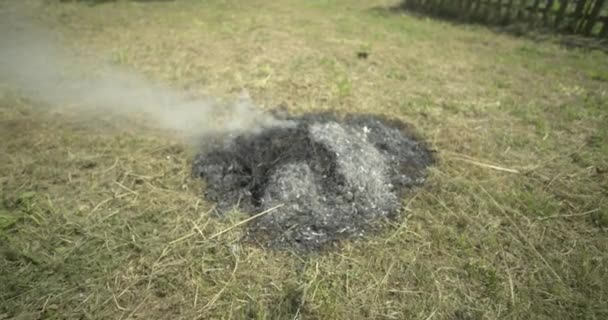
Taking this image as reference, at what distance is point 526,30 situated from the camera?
23.0 feet

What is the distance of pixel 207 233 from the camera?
2484 mm

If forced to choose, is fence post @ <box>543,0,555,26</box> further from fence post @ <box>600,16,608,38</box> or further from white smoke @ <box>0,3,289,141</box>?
white smoke @ <box>0,3,289,141</box>

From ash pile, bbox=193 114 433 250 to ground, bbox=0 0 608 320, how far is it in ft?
0.49

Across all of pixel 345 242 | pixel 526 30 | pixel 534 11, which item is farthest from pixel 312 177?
pixel 534 11

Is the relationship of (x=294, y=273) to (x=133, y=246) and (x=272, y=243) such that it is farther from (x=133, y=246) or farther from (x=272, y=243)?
(x=133, y=246)

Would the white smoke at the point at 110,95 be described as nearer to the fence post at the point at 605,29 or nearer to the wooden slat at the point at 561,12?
the wooden slat at the point at 561,12

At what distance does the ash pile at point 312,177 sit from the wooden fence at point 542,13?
6057 millimetres

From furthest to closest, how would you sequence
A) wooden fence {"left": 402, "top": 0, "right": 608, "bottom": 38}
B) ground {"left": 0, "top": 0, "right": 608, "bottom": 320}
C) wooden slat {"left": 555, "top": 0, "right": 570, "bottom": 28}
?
wooden slat {"left": 555, "top": 0, "right": 570, "bottom": 28}
wooden fence {"left": 402, "top": 0, "right": 608, "bottom": 38}
ground {"left": 0, "top": 0, "right": 608, "bottom": 320}

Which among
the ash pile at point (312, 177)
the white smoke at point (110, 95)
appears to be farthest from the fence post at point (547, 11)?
the white smoke at point (110, 95)

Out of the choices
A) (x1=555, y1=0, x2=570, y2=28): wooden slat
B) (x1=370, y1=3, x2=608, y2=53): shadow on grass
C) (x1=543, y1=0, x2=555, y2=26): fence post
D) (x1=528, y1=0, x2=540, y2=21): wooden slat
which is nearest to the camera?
(x1=370, y1=3, x2=608, y2=53): shadow on grass

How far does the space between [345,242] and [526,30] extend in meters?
7.39

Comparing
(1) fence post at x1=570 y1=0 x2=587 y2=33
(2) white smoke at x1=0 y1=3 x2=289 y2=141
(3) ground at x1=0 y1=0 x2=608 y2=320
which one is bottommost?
(3) ground at x1=0 y1=0 x2=608 y2=320

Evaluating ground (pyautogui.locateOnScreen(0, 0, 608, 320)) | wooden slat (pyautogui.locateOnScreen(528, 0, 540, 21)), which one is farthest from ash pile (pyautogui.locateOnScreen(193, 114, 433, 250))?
wooden slat (pyautogui.locateOnScreen(528, 0, 540, 21))

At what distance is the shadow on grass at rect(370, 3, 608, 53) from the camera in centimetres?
631
